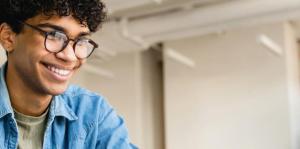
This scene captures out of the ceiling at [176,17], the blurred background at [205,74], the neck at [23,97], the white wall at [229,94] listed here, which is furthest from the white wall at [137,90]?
the neck at [23,97]

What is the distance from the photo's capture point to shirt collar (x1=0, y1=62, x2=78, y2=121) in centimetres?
101

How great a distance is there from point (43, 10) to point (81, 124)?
319mm

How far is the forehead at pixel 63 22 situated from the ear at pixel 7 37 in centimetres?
6

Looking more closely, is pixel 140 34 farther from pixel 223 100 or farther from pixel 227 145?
pixel 227 145

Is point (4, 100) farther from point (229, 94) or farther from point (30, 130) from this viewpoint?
point (229, 94)

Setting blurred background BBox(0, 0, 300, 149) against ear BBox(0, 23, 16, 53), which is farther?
blurred background BBox(0, 0, 300, 149)

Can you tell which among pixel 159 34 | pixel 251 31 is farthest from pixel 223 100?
pixel 159 34

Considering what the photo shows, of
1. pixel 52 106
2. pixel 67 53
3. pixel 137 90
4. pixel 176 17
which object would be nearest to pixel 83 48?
pixel 67 53

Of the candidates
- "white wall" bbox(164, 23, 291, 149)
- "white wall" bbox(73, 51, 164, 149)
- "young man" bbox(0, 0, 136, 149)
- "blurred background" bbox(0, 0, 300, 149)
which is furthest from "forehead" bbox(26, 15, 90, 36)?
"white wall" bbox(73, 51, 164, 149)

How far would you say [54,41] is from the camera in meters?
0.97

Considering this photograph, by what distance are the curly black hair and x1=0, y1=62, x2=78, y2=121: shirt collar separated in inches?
5.6

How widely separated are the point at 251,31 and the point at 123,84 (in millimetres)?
1326

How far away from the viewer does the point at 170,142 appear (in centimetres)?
379

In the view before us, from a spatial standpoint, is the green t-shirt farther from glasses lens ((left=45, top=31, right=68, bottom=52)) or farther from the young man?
glasses lens ((left=45, top=31, right=68, bottom=52))
